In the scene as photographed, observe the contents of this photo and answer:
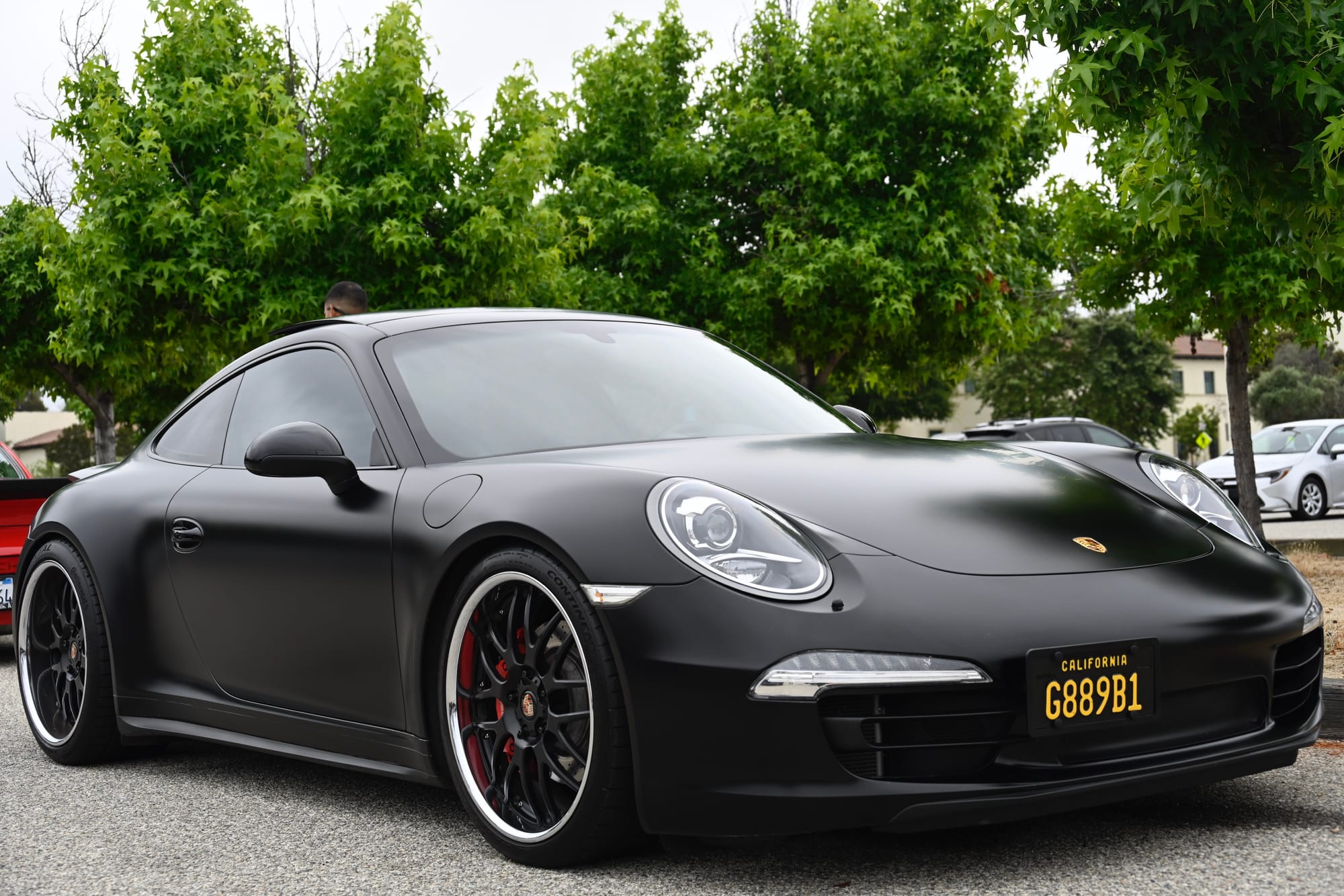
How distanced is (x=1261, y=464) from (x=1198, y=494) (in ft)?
58.5

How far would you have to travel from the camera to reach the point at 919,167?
19328 millimetres

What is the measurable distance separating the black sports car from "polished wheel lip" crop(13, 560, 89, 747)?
0.53 metres

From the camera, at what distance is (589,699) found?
3.10 m

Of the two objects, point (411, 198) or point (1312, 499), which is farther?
point (1312, 499)

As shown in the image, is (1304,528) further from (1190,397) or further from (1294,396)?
(1190,397)

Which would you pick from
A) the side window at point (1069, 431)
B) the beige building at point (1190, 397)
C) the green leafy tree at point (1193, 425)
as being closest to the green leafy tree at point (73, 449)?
the beige building at point (1190, 397)

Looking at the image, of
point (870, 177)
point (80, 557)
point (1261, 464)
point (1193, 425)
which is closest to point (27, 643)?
point (80, 557)

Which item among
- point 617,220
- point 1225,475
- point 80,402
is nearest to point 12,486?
point 617,220

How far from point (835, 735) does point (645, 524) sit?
61 cm

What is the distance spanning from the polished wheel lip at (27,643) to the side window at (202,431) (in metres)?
0.58

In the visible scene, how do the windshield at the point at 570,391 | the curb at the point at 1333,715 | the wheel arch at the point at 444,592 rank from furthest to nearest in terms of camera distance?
1. the curb at the point at 1333,715
2. the windshield at the point at 570,391
3. the wheel arch at the point at 444,592

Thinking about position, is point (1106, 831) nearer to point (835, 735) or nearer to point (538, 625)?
point (835, 735)

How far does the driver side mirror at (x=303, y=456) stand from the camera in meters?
3.77

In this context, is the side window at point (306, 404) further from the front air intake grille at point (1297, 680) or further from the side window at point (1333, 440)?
the side window at point (1333, 440)
